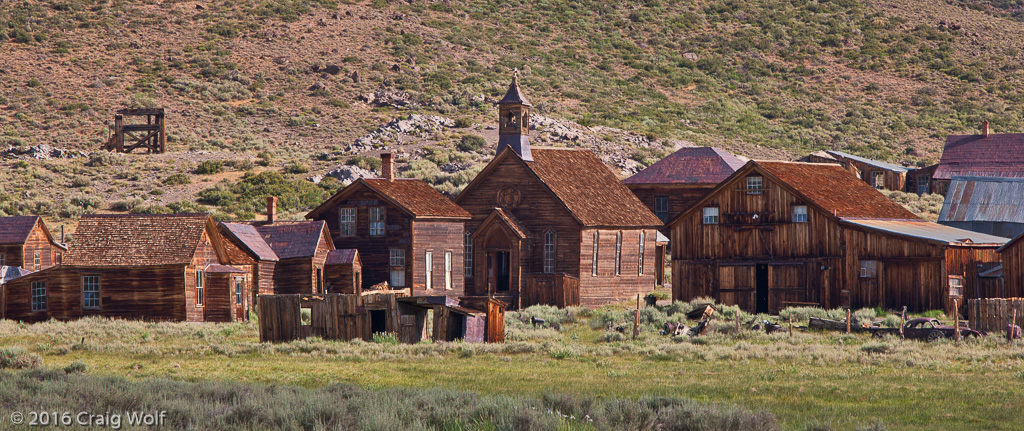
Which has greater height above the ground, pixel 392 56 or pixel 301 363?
pixel 392 56

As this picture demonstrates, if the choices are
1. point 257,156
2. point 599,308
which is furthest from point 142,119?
point 599,308

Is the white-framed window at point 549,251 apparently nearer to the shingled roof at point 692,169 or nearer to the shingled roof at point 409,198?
the shingled roof at point 409,198

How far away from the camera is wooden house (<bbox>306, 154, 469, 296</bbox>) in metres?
48.9

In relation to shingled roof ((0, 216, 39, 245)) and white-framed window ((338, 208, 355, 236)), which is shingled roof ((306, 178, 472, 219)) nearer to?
white-framed window ((338, 208, 355, 236))

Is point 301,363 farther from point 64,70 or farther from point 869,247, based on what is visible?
point 64,70

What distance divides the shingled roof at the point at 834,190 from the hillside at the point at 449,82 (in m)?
26.4

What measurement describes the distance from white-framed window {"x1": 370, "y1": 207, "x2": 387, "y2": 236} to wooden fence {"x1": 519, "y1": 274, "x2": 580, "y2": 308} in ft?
20.4

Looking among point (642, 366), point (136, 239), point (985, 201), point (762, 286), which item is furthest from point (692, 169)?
point (642, 366)

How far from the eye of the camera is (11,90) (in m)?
88.1

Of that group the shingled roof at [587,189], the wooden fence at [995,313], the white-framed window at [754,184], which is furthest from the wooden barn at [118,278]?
the wooden fence at [995,313]

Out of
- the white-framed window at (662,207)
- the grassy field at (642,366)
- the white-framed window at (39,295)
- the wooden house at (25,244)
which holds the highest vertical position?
the white-framed window at (662,207)

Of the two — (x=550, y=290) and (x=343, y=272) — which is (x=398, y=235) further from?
(x=550, y=290)

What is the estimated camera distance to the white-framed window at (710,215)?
47000 mm

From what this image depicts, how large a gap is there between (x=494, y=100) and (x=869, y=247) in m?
57.3
